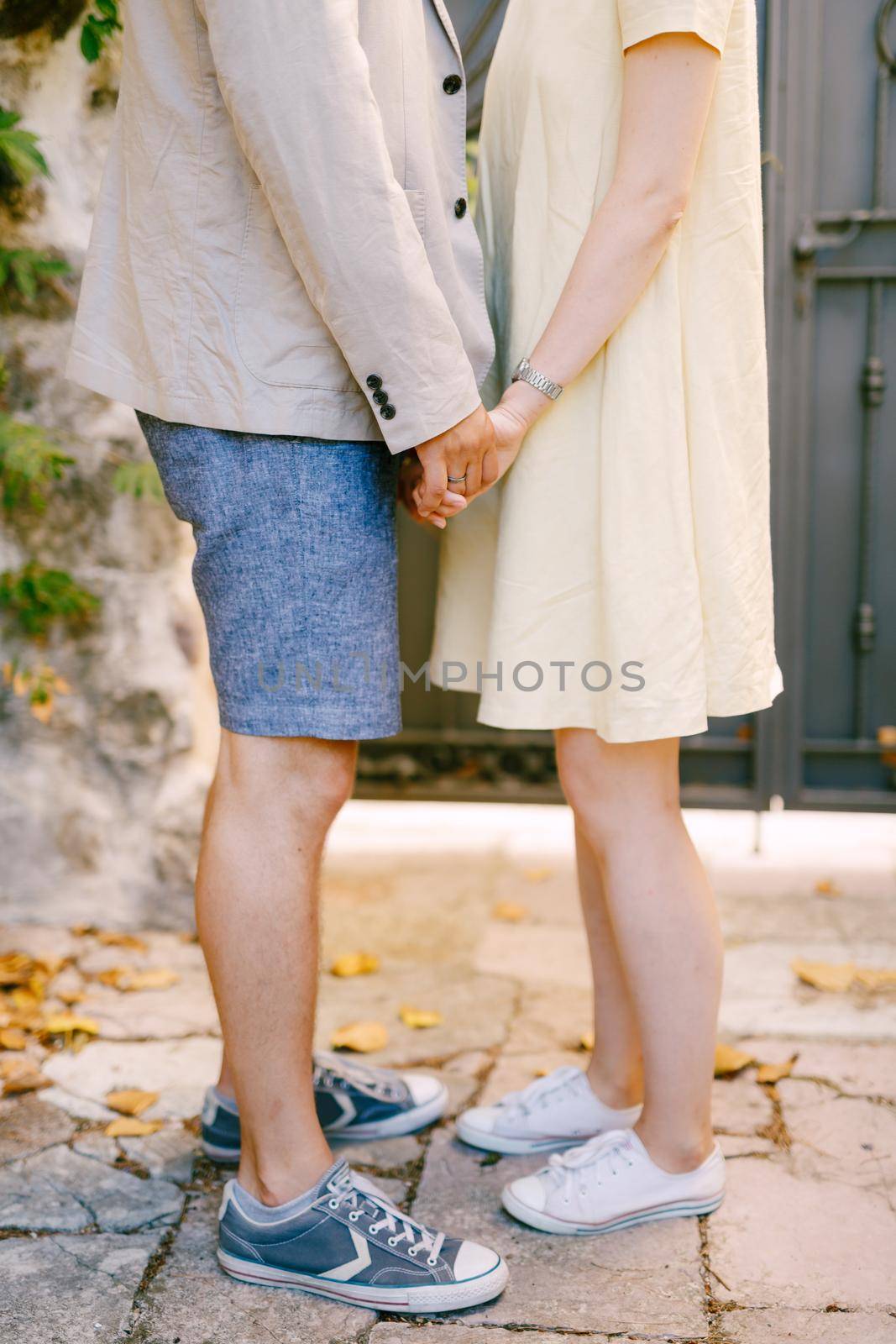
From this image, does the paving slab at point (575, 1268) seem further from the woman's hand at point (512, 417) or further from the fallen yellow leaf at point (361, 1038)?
the woman's hand at point (512, 417)

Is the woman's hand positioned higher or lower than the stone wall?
higher

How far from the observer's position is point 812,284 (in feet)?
8.50

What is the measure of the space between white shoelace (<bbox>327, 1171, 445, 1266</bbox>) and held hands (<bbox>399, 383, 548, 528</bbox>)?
2.46ft

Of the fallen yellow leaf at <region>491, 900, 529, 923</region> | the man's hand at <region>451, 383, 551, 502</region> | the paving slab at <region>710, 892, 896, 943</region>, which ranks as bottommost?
the fallen yellow leaf at <region>491, 900, 529, 923</region>

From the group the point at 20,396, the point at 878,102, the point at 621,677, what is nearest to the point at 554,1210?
the point at 621,677

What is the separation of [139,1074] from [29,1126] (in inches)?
7.3

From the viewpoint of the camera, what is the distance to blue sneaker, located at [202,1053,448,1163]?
60.7 inches

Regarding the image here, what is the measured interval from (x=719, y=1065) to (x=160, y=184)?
4.64ft

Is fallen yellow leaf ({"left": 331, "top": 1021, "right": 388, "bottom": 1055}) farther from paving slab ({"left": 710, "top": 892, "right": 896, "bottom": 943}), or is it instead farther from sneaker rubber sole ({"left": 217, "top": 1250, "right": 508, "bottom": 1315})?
paving slab ({"left": 710, "top": 892, "right": 896, "bottom": 943})

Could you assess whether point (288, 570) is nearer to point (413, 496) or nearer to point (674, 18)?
point (413, 496)

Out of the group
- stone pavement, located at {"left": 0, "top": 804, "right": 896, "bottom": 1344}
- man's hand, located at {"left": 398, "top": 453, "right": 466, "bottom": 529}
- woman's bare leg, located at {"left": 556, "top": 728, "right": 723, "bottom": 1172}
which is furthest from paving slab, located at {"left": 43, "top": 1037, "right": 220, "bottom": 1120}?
man's hand, located at {"left": 398, "top": 453, "right": 466, "bottom": 529}

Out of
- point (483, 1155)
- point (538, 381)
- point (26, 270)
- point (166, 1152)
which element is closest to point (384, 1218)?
point (483, 1155)

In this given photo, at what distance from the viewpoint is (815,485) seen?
2695 millimetres

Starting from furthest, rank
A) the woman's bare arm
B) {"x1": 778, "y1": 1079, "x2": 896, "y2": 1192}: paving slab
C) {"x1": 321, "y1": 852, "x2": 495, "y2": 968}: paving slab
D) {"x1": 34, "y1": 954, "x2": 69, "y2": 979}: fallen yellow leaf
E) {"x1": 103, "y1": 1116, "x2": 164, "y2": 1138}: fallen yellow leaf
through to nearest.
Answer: {"x1": 321, "y1": 852, "x2": 495, "y2": 968}: paving slab → {"x1": 34, "y1": 954, "x2": 69, "y2": 979}: fallen yellow leaf → {"x1": 103, "y1": 1116, "x2": 164, "y2": 1138}: fallen yellow leaf → {"x1": 778, "y1": 1079, "x2": 896, "y2": 1192}: paving slab → the woman's bare arm
